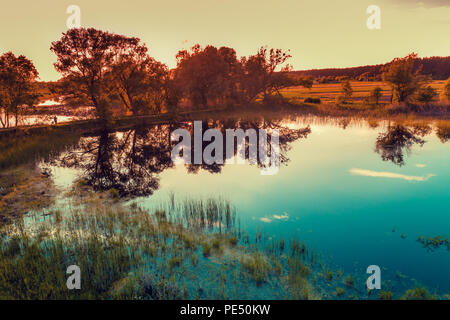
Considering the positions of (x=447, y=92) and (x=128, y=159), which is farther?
(x=447, y=92)

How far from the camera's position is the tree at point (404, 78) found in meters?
54.4

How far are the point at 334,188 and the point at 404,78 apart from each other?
168 feet

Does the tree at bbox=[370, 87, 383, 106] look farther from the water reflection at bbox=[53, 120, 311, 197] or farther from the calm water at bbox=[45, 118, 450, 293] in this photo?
the water reflection at bbox=[53, 120, 311, 197]

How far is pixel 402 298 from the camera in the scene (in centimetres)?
825

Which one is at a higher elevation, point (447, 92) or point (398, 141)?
point (447, 92)

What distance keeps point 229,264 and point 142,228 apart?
538 centimetres

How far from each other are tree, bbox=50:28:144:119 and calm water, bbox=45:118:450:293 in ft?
66.4

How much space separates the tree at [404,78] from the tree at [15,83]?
69.8 m

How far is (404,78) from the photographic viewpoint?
54.2 meters

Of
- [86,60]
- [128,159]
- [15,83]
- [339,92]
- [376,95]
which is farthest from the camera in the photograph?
[339,92]

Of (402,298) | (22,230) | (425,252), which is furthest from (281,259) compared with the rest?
(22,230)
